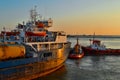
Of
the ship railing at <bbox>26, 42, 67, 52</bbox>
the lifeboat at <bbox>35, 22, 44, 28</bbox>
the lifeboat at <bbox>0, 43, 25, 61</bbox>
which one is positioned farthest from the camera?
the lifeboat at <bbox>35, 22, 44, 28</bbox>

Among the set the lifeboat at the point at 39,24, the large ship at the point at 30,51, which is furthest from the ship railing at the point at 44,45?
the lifeboat at the point at 39,24

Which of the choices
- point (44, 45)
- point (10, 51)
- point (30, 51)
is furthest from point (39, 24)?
point (10, 51)

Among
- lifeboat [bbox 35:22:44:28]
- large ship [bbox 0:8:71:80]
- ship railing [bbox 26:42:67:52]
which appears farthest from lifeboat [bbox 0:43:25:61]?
lifeboat [bbox 35:22:44:28]

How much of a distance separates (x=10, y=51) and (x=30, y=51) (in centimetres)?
416

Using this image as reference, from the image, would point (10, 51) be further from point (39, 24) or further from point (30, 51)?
point (39, 24)

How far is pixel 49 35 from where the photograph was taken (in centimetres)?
3647

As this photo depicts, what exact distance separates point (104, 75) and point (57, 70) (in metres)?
6.32

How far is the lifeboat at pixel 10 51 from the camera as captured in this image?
23288 millimetres

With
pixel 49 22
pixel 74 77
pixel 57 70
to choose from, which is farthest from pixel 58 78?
pixel 49 22

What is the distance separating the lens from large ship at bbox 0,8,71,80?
2339 centimetres

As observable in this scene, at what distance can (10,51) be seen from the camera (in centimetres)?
2422

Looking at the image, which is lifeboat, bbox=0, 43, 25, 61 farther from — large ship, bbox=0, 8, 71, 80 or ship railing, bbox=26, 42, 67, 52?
ship railing, bbox=26, 42, 67, 52

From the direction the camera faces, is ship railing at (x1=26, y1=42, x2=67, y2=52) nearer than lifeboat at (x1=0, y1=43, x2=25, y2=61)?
No

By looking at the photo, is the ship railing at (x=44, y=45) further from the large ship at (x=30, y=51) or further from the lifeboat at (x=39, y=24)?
the lifeboat at (x=39, y=24)
